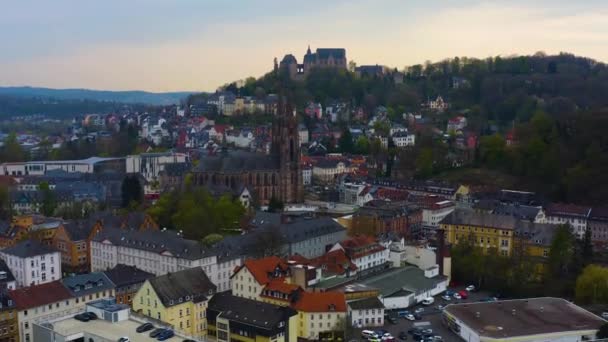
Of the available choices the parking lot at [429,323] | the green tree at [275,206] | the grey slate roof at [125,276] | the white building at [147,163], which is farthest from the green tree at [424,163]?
the grey slate roof at [125,276]

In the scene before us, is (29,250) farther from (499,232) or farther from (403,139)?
(403,139)

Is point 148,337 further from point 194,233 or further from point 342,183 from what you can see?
point 342,183

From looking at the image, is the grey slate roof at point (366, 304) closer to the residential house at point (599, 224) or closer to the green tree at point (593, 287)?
the green tree at point (593, 287)

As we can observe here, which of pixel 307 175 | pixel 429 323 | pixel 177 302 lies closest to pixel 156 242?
pixel 177 302

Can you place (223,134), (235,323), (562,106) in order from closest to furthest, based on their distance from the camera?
(235,323) → (562,106) → (223,134)

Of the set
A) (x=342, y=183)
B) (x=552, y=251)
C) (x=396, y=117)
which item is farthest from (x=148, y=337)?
(x=396, y=117)
